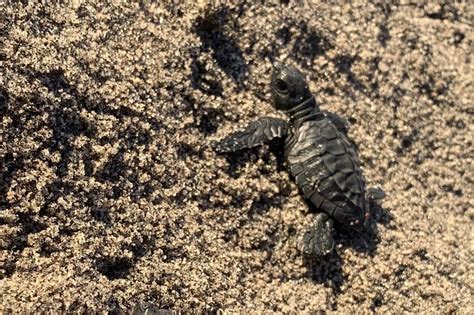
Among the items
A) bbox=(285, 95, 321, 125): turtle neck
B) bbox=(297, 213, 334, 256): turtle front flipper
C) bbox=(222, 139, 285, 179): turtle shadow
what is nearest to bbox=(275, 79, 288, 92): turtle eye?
bbox=(285, 95, 321, 125): turtle neck

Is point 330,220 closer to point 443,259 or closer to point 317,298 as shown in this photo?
point 317,298

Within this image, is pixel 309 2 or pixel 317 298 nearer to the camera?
pixel 317 298

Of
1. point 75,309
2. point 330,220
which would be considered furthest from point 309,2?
point 75,309

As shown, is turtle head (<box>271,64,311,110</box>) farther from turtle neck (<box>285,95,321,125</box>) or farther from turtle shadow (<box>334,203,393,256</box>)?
turtle shadow (<box>334,203,393,256</box>)

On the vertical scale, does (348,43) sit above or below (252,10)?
below

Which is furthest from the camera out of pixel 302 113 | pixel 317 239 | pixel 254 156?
pixel 302 113

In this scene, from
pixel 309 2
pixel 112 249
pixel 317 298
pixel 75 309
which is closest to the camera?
pixel 75 309

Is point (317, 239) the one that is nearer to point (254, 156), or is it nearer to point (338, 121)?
point (254, 156)

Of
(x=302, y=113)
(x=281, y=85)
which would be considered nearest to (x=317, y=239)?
(x=302, y=113)
